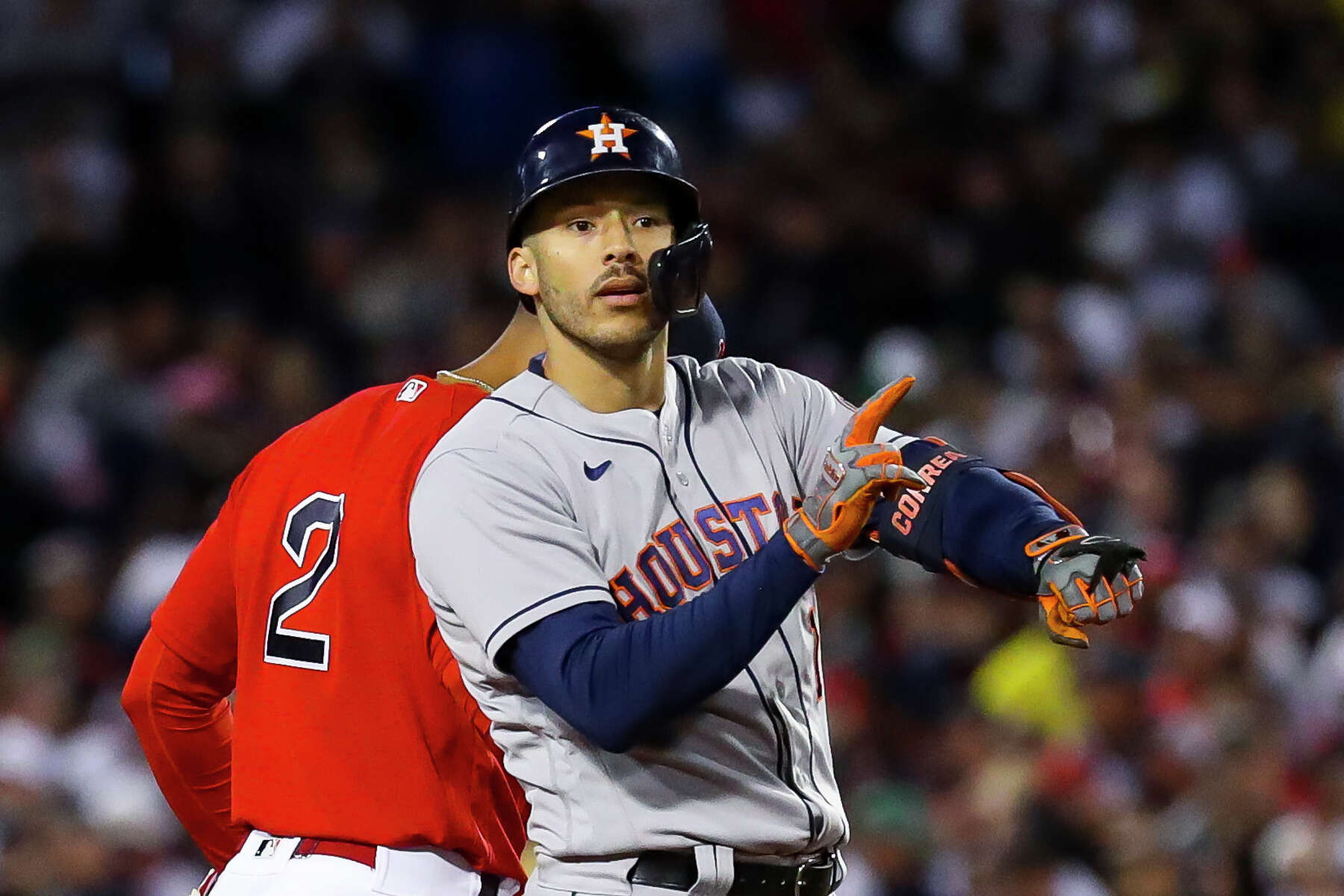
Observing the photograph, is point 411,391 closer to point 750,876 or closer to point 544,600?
point 544,600

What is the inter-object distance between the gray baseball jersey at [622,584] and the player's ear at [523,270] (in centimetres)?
14

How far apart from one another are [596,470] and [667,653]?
1.30ft

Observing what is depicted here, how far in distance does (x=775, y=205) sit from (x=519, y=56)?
1.44 meters

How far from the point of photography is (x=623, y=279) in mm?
2785

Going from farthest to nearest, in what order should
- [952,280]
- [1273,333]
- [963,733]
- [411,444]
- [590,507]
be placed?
1. [952,280]
2. [1273,333]
3. [963,733]
4. [411,444]
5. [590,507]

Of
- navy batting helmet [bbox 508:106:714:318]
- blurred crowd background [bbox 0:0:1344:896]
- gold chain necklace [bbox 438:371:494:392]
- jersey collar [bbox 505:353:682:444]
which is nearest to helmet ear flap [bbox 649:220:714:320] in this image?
navy batting helmet [bbox 508:106:714:318]

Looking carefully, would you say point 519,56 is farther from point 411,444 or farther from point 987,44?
point 411,444

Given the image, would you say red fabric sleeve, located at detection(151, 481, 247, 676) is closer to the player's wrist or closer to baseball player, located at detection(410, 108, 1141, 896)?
baseball player, located at detection(410, 108, 1141, 896)

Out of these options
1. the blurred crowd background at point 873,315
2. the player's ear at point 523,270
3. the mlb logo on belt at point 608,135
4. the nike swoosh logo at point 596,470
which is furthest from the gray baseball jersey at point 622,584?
the blurred crowd background at point 873,315

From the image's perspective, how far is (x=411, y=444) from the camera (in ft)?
10.2

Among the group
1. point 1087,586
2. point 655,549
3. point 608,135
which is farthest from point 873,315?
point 1087,586

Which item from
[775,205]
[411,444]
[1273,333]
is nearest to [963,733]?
[1273,333]

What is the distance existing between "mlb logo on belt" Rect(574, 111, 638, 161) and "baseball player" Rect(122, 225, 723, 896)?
0.49 m

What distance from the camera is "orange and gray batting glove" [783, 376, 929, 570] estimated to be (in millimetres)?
2438
